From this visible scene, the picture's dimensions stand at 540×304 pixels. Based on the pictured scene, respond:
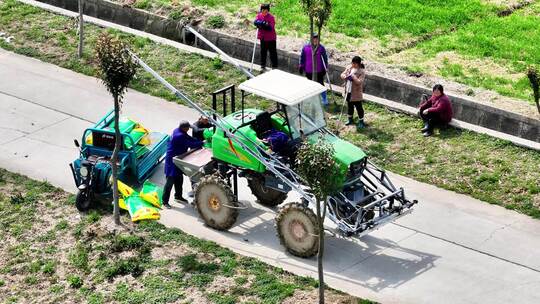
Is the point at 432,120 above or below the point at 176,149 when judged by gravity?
below

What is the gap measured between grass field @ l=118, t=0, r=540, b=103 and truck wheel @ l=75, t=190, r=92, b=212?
801 centimetres

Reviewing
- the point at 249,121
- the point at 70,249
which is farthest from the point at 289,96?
the point at 70,249

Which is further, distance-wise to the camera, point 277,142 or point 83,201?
point 83,201

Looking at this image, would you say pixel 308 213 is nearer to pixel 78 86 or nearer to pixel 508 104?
pixel 508 104

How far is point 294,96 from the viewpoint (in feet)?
59.5

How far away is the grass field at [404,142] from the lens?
20.2 metres

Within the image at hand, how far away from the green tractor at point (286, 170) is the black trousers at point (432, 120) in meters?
3.02

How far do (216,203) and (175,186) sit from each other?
1.33m

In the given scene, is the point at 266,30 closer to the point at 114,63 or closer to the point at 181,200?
the point at 181,200

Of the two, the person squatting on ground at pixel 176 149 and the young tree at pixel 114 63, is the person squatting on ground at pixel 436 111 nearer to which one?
the person squatting on ground at pixel 176 149

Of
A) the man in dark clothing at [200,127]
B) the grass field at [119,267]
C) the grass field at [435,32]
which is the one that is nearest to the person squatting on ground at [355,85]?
the grass field at [435,32]

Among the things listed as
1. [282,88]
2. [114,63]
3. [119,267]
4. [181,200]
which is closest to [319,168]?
[282,88]

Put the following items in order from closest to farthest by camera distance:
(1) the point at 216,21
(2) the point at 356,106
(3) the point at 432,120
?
(3) the point at 432,120 < (2) the point at 356,106 < (1) the point at 216,21

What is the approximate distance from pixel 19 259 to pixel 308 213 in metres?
4.81
